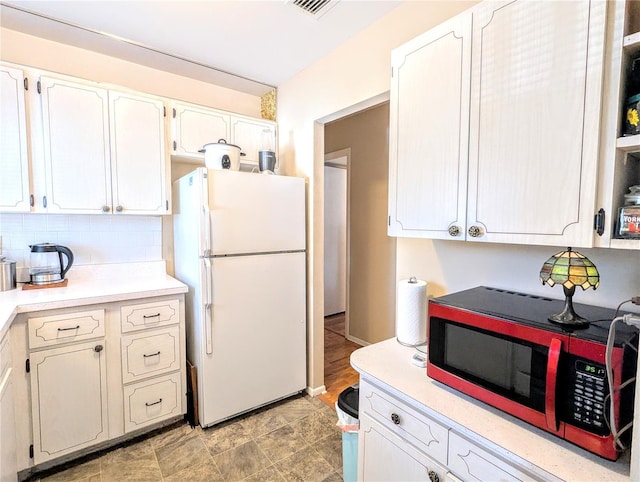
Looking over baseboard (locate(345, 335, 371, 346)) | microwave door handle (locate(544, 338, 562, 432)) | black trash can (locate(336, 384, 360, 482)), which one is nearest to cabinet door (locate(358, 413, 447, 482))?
black trash can (locate(336, 384, 360, 482))

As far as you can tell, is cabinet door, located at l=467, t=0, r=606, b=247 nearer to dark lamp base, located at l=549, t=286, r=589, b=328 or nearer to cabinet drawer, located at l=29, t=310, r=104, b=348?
dark lamp base, located at l=549, t=286, r=589, b=328

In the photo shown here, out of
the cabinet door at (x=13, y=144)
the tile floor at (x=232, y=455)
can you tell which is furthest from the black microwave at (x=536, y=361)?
the cabinet door at (x=13, y=144)

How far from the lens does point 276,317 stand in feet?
7.51

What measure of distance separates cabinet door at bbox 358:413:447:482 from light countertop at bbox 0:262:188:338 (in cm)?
138

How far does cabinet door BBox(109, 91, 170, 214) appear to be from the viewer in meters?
2.05

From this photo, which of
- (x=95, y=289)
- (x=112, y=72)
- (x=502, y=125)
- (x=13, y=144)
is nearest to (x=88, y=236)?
(x=95, y=289)

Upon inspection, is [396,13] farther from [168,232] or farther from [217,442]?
[217,442]

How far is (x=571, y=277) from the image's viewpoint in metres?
0.90

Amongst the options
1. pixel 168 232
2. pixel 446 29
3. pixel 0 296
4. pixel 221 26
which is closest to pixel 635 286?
pixel 446 29

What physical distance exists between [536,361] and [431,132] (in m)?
0.87

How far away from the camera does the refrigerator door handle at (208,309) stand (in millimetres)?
1965

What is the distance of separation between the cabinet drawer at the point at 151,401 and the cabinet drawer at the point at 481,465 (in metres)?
1.75

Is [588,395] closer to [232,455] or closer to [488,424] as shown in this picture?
[488,424]

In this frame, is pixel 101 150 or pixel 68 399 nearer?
pixel 68 399
